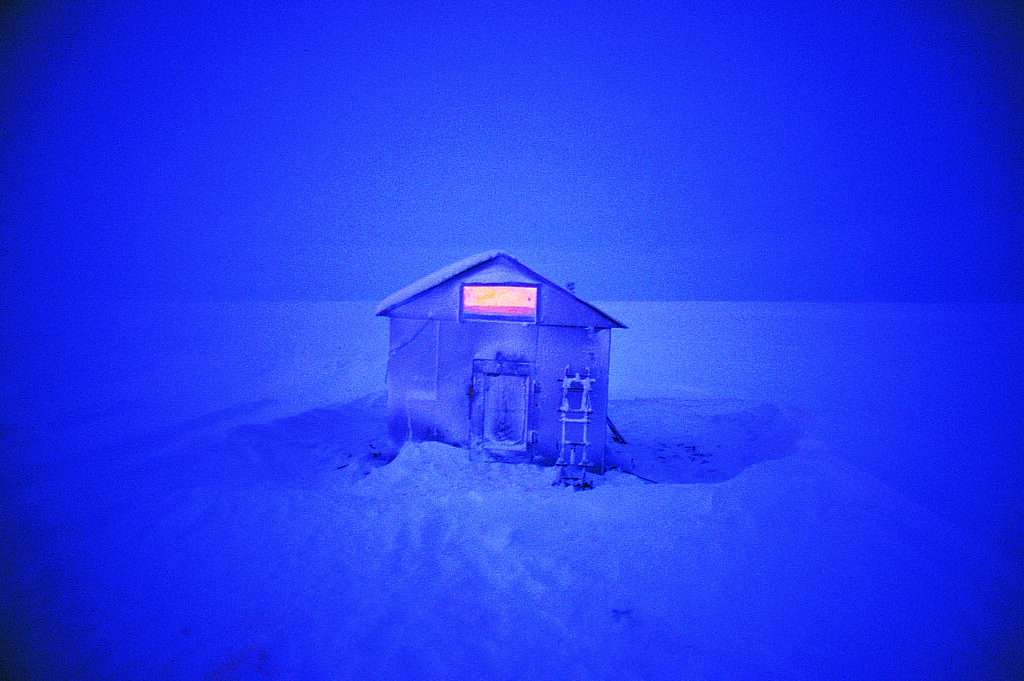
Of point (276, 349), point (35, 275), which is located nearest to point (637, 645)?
point (276, 349)

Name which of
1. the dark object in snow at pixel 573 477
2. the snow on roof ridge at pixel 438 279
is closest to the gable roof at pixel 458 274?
the snow on roof ridge at pixel 438 279

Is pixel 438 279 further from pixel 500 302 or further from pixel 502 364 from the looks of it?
pixel 502 364

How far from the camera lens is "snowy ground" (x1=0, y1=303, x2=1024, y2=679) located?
436 cm

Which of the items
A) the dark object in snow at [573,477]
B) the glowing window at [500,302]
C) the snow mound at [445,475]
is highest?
the glowing window at [500,302]

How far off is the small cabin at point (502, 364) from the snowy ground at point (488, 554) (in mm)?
878

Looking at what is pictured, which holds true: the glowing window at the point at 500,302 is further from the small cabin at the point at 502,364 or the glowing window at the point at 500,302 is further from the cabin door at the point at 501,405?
the cabin door at the point at 501,405

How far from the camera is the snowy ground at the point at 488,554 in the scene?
436 centimetres

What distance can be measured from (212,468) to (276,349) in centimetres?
2312

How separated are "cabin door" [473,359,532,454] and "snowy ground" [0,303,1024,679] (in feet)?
2.82

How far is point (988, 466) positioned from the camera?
32.1 ft

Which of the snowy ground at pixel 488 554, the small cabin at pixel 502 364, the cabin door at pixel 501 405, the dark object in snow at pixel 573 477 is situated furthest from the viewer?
the cabin door at pixel 501 405

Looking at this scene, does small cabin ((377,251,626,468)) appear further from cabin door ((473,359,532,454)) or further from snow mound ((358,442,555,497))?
snow mound ((358,442,555,497))

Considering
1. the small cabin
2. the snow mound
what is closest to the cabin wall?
the small cabin

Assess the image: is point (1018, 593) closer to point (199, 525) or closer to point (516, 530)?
point (516, 530)
